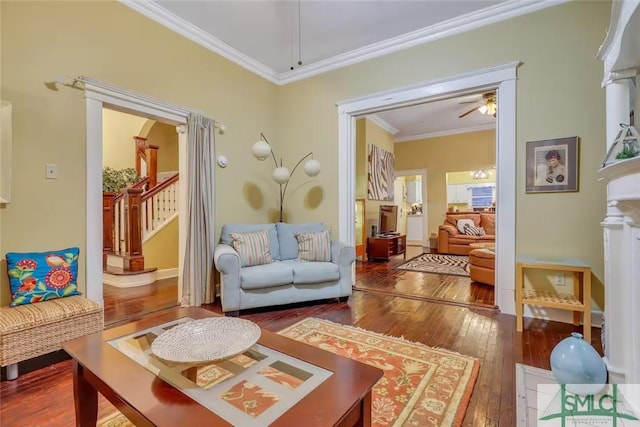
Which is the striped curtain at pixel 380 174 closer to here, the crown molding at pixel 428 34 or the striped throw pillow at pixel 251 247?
the crown molding at pixel 428 34

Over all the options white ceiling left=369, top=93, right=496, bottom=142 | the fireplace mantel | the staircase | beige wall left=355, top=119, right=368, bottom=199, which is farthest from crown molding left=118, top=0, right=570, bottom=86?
the staircase

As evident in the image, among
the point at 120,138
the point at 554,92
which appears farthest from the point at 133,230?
the point at 554,92

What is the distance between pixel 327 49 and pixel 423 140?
16.9 ft

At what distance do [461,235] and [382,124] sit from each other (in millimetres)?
3150

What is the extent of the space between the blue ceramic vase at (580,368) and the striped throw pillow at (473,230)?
5.38 m

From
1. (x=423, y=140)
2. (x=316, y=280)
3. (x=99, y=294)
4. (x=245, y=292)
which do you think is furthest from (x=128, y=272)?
(x=423, y=140)

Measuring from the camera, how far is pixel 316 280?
3.15m

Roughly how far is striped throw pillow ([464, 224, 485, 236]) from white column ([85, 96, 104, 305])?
6718mm

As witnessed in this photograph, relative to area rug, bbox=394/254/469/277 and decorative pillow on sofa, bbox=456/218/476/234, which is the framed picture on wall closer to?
area rug, bbox=394/254/469/277

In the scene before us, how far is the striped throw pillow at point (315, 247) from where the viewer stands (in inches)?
133

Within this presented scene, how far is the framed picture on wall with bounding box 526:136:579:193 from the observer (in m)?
2.68

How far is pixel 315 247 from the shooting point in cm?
339

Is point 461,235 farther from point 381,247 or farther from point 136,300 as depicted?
point 136,300

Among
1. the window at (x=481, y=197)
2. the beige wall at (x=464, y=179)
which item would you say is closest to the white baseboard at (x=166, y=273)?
the beige wall at (x=464, y=179)
